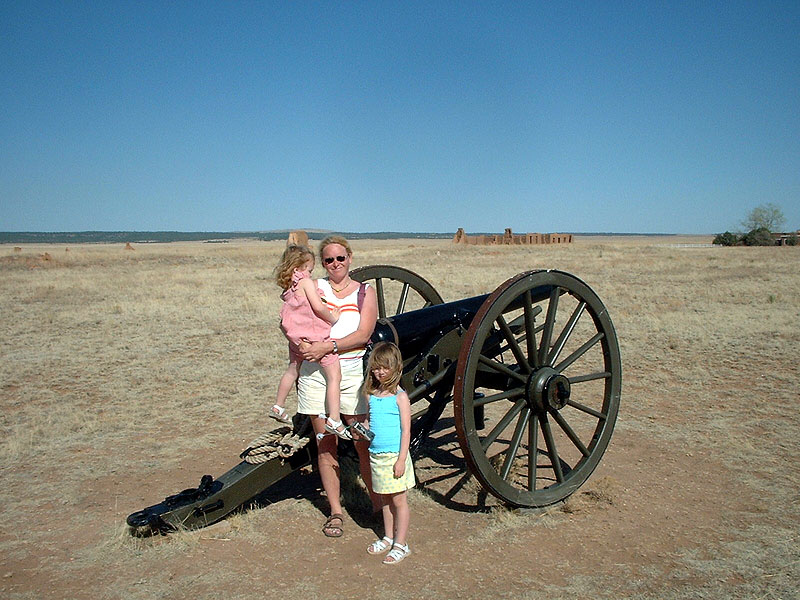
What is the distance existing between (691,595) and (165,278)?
2203 centimetres

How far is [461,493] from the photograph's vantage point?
4883 millimetres

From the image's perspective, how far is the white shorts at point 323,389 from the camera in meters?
3.96

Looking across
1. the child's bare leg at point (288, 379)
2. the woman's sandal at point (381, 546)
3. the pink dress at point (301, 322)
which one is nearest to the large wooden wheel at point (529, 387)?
the woman's sandal at point (381, 546)

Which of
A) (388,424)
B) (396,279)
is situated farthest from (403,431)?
(396,279)

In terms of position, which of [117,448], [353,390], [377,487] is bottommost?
[117,448]

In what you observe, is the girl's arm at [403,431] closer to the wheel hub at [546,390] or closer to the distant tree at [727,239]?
the wheel hub at [546,390]

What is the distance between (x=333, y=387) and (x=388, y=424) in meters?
0.44

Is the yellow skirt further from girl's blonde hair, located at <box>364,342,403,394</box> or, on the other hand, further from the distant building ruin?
the distant building ruin

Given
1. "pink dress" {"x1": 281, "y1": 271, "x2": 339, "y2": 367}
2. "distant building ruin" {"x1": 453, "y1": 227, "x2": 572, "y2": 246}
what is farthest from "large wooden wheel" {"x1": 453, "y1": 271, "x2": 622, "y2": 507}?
"distant building ruin" {"x1": 453, "y1": 227, "x2": 572, "y2": 246}

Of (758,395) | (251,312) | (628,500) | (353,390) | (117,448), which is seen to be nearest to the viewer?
(353,390)

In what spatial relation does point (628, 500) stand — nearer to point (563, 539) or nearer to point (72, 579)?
point (563, 539)

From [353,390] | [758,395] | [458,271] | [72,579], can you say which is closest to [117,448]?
[72,579]

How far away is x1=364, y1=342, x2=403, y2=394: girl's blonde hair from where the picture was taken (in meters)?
3.55

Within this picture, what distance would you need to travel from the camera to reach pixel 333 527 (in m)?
4.14
